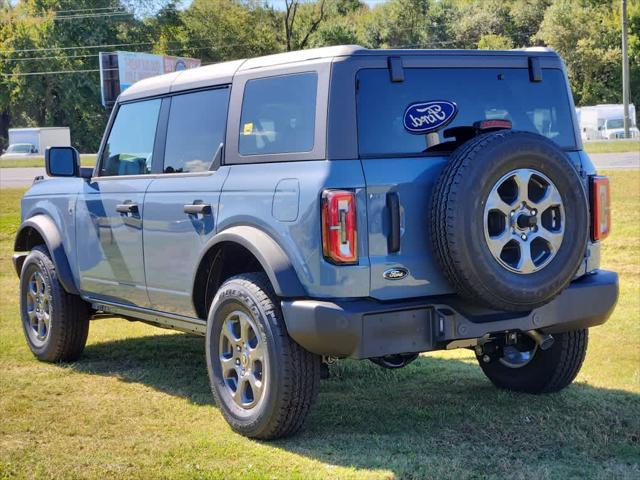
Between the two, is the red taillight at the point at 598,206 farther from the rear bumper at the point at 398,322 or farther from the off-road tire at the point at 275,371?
the off-road tire at the point at 275,371

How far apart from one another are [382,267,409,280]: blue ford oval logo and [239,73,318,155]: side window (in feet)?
2.38

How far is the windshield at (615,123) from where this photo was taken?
44.9 m

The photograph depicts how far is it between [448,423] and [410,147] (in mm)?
1610

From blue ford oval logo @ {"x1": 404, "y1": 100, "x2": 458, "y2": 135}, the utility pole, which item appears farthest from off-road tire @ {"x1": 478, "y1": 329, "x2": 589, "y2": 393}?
the utility pole

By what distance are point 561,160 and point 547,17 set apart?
58858mm

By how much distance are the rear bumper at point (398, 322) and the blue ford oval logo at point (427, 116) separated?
0.86 metres

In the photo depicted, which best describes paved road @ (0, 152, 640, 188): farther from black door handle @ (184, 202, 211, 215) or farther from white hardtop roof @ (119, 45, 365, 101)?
black door handle @ (184, 202, 211, 215)

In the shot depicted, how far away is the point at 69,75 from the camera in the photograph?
61.3 metres

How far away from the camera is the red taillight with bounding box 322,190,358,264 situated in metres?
4.35

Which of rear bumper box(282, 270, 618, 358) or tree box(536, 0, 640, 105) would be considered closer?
rear bumper box(282, 270, 618, 358)

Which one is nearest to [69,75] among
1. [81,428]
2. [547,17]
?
[547,17]

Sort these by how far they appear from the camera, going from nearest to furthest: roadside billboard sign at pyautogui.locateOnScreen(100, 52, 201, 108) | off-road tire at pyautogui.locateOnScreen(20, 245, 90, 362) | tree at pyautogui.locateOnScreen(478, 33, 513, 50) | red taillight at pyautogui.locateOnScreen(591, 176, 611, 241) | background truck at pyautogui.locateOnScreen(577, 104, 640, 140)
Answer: red taillight at pyautogui.locateOnScreen(591, 176, 611, 241)
off-road tire at pyautogui.locateOnScreen(20, 245, 90, 362)
roadside billboard sign at pyautogui.locateOnScreen(100, 52, 201, 108)
background truck at pyautogui.locateOnScreen(577, 104, 640, 140)
tree at pyautogui.locateOnScreen(478, 33, 513, 50)

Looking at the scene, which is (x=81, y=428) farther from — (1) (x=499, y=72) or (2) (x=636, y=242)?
(2) (x=636, y=242)

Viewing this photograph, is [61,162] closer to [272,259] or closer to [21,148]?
[272,259]
